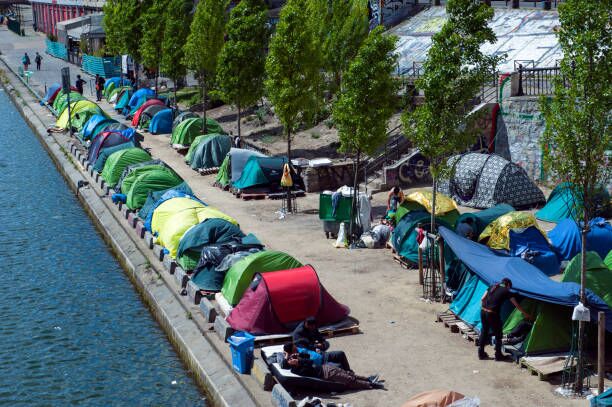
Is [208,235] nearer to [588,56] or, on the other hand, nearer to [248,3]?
[588,56]

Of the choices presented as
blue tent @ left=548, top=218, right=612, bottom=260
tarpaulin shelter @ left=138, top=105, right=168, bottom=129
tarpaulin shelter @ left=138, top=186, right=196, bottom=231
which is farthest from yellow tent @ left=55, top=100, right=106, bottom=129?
blue tent @ left=548, top=218, right=612, bottom=260

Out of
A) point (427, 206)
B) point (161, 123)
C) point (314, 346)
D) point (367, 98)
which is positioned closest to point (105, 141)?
point (161, 123)

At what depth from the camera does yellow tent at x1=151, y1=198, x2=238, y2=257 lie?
24.1 metres

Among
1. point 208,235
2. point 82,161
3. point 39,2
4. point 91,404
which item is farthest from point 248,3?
point 39,2

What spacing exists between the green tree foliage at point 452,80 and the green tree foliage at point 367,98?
351 cm

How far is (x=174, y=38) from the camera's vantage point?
4847 centimetres

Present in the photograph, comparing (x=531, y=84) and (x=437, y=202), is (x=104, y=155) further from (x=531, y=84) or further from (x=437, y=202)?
(x=531, y=84)

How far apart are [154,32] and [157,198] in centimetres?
2585

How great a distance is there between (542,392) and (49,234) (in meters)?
19.0

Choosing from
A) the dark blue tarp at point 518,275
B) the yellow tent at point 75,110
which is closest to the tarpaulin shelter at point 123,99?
the yellow tent at point 75,110

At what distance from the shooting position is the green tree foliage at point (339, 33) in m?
42.2

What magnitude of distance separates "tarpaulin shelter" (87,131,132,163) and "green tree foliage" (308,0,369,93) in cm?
1000

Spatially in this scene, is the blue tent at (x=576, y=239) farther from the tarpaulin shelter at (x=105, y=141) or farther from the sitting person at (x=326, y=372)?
the tarpaulin shelter at (x=105, y=141)

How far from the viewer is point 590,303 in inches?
651
